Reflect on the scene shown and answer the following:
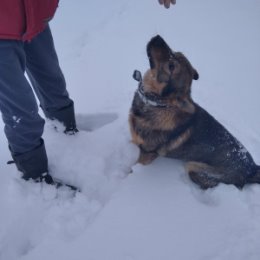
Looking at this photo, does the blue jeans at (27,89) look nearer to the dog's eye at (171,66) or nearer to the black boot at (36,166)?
the black boot at (36,166)

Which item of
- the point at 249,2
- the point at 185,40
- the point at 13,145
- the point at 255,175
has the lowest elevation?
the point at 255,175

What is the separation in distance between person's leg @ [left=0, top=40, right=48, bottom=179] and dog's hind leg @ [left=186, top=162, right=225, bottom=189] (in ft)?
→ 3.70

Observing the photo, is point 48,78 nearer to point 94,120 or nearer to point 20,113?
point 20,113

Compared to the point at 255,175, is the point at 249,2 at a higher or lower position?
higher

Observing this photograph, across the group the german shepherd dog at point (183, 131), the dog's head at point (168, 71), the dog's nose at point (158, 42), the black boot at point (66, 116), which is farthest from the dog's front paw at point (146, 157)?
the dog's nose at point (158, 42)

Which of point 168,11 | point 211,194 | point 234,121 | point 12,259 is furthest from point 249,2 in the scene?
point 12,259

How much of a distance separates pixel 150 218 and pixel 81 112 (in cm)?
126

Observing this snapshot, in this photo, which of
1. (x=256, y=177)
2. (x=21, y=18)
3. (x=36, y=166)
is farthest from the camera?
(x=256, y=177)

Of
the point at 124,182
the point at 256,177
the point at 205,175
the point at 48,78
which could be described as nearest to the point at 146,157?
the point at 124,182

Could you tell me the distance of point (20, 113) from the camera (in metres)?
1.86

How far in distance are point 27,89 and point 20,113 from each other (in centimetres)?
15

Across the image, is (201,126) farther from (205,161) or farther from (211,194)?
(211,194)

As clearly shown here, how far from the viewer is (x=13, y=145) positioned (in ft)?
6.63

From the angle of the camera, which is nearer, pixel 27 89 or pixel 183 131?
pixel 27 89
